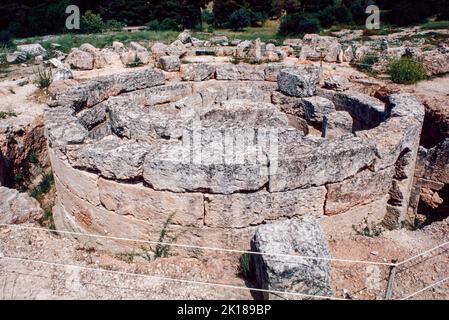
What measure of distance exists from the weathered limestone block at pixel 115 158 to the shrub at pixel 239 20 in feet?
107

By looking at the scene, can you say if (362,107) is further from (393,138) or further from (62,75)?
(62,75)

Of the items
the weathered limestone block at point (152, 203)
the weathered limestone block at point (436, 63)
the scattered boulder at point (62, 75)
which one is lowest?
the weathered limestone block at point (152, 203)

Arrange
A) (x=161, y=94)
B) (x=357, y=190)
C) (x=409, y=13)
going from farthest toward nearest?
1. (x=409, y=13)
2. (x=161, y=94)
3. (x=357, y=190)

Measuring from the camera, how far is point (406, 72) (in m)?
13.4

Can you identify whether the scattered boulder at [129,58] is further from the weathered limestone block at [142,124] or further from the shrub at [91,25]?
the shrub at [91,25]

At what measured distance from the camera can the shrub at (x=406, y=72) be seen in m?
13.4

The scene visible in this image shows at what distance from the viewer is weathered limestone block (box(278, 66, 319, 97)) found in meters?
12.0

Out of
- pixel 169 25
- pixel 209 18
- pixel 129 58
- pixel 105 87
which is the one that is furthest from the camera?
pixel 209 18

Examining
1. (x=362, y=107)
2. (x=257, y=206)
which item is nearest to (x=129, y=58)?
(x=362, y=107)

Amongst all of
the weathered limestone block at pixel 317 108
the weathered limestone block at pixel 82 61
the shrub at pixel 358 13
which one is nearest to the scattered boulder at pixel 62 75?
the weathered limestone block at pixel 82 61

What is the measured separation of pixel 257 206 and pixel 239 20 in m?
Answer: 34.0

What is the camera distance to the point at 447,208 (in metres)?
9.02
